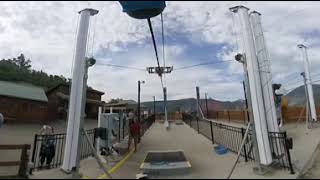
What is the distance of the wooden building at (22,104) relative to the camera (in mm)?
37844

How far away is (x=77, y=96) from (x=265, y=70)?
628cm

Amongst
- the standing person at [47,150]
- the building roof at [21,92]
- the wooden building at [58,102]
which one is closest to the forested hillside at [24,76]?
the wooden building at [58,102]

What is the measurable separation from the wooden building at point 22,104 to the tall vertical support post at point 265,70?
113 ft

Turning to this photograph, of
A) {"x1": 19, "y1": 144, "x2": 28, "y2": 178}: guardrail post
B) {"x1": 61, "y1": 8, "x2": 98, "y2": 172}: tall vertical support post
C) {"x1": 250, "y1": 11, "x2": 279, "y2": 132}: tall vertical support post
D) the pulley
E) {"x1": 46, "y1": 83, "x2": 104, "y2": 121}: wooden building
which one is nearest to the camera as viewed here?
{"x1": 19, "y1": 144, "x2": 28, "y2": 178}: guardrail post

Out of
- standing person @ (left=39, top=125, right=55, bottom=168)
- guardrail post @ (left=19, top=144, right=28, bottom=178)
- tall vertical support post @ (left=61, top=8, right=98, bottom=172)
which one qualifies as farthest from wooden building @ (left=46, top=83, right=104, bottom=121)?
guardrail post @ (left=19, top=144, right=28, bottom=178)

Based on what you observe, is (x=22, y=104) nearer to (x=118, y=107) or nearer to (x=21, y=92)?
(x=21, y=92)

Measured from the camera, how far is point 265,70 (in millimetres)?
10383

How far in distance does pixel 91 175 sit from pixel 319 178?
6355mm

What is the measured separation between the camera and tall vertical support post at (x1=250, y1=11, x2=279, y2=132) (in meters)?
10.0

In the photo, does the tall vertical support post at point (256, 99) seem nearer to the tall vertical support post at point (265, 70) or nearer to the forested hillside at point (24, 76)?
the tall vertical support post at point (265, 70)

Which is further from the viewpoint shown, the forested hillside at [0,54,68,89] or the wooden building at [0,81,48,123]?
the forested hillside at [0,54,68,89]

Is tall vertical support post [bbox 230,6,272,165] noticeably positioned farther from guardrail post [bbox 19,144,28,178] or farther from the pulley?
guardrail post [bbox 19,144,28,178]

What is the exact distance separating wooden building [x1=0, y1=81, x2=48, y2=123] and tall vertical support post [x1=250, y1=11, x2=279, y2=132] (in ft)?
113

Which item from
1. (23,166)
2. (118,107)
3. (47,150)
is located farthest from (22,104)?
(23,166)
